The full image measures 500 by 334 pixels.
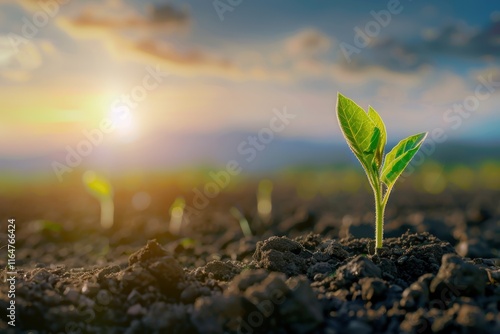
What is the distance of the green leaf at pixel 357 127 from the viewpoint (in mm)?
2887

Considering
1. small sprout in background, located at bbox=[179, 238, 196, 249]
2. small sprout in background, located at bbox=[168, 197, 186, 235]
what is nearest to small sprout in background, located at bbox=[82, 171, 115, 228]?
small sprout in background, located at bbox=[168, 197, 186, 235]

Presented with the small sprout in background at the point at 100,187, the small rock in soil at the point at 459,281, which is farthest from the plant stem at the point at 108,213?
the small rock in soil at the point at 459,281

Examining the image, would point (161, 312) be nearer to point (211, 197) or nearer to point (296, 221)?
point (296, 221)

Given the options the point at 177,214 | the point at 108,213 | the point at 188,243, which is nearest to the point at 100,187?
the point at 108,213

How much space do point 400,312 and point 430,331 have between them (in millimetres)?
148

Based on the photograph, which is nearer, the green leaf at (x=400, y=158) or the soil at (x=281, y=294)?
the soil at (x=281, y=294)

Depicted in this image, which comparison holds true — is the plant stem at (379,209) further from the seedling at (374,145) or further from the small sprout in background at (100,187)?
the small sprout in background at (100,187)

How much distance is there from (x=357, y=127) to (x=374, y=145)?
144 mm

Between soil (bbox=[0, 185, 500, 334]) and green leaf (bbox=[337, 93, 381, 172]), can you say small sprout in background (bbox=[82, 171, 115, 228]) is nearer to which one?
soil (bbox=[0, 185, 500, 334])

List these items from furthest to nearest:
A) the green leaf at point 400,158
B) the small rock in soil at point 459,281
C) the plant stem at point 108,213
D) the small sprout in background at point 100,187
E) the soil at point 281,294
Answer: the plant stem at point 108,213 < the small sprout in background at point 100,187 < the green leaf at point 400,158 < the small rock in soil at point 459,281 < the soil at point 281,294

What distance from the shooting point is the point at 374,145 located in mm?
2906

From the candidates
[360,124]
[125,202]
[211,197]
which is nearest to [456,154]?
[211,197]

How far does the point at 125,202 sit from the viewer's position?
11320 mm

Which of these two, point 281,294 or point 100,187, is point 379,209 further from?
point 100,187
